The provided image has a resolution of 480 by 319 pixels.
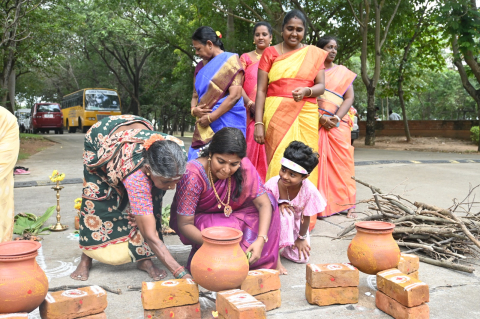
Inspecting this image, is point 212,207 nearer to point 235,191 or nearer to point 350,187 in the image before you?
point 235,191

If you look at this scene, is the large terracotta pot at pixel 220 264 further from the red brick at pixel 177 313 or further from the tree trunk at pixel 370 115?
the tree trunk at pixel 370 115

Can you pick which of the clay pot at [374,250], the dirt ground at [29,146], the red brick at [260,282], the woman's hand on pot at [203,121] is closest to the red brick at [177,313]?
the red brick at [260,282]

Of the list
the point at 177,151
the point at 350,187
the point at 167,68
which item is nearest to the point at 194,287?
the point at 177,151

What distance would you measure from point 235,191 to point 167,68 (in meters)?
20.5

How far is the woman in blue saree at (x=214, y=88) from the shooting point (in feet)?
13.1

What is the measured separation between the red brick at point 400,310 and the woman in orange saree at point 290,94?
6.27 feet

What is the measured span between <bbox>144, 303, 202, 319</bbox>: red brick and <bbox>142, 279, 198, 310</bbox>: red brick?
0.07ft

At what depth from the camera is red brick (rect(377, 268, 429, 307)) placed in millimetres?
2176

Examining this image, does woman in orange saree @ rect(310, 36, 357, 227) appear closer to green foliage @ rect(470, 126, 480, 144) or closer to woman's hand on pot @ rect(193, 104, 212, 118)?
woman's hand on pot @ rect(193, 104, 212, 118)

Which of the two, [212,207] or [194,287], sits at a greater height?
[212,207]

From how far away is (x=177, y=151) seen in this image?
2.40 metres

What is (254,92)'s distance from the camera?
4934 mm

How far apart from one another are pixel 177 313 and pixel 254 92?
3175 mm

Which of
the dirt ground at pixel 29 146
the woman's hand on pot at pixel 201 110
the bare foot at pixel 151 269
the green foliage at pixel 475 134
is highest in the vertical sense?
the woman's hand on pot at pixel 201 110
